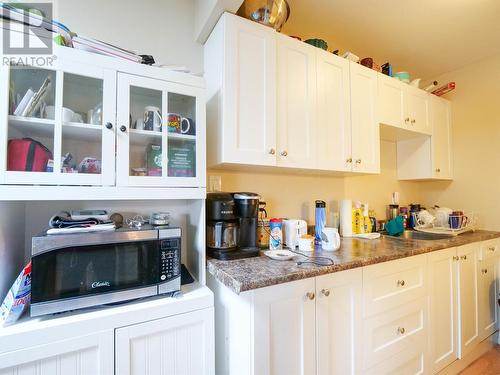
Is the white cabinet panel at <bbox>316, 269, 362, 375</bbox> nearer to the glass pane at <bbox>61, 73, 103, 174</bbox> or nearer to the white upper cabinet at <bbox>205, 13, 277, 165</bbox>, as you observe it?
the white upper cabinet at <bbox>205, 13, 277, 165</bbox>

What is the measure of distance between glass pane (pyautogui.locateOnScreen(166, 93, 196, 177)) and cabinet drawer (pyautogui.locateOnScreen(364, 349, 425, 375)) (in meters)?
1.37

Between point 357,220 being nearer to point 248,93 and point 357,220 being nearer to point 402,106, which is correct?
point 402,106

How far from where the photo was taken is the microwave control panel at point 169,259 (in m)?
1.01

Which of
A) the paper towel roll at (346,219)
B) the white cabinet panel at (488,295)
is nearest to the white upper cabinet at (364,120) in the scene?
the paper towel roll at (346,219)

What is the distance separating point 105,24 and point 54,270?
1269mm

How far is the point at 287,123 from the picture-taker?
1400 mm

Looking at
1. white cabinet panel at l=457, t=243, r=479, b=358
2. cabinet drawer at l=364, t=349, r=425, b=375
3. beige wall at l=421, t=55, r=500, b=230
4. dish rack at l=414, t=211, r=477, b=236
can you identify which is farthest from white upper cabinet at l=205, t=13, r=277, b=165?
beige wall at l=421, t=55, r=500, b=230

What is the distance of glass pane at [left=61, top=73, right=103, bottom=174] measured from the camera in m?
0.94

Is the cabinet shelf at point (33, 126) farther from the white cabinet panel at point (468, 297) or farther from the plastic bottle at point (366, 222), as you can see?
the white cabinet panel at point (468, 297)

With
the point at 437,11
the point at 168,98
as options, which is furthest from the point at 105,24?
the point at 437,11

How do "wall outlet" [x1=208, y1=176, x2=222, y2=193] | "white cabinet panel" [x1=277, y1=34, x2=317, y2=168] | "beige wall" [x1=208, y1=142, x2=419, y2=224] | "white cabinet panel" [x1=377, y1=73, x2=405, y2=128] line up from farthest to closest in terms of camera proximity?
"white cabinet panel" [x1=377, y1=73, x2=405, y2=128] → "beige wall" [x1=208, y1=142, x2=419, y2=224] → "wall outlet" [x1=208, y1=176, x2=222, y2=193] → "white cabinet panel" [x1=277, y1=34, x2=317, y2=168]

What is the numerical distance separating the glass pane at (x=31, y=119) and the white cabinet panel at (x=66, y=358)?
62 centimetres

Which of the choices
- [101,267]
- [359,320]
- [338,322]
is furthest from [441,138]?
[101,267]

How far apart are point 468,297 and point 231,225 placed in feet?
6.19
